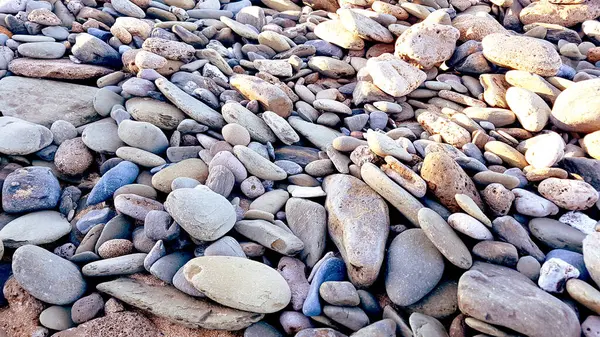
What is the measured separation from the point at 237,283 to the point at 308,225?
0.54m

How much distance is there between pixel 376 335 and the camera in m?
1.65

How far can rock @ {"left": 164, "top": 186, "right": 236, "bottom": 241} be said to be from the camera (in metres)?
1.89

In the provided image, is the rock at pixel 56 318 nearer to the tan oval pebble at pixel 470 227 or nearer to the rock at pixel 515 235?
the tan oval pebble at pixel 470 227

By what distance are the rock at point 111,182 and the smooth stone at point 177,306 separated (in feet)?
1.83

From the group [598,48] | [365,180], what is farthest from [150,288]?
[598,48]

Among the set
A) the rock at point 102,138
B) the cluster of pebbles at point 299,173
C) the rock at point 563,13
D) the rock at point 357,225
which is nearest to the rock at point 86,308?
the cluster of pebbles at point 299,173

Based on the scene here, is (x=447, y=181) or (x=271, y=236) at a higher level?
(x=447, y=181)

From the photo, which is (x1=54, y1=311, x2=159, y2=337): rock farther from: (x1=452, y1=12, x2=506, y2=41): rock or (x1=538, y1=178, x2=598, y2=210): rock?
(x1=452, y1=12, x2=506, y2=41): rock

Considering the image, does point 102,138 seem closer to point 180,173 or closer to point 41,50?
point 180,173

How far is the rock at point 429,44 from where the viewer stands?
3109 mm

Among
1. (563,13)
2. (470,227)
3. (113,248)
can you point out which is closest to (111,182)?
(113,248)

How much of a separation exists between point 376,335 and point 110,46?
2.76m

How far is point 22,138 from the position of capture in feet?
7.89

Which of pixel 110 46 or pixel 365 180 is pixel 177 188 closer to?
pixel 365 180
